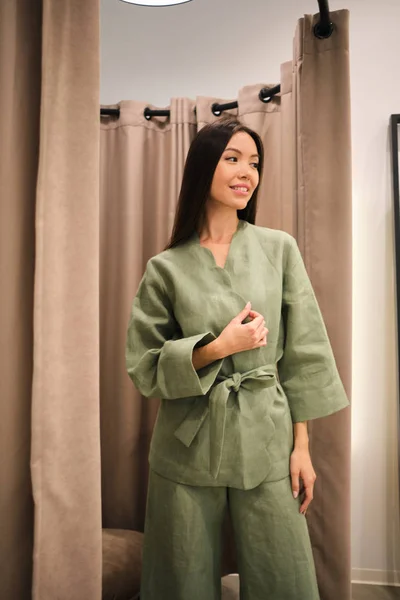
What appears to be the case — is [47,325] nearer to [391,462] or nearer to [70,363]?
[70,363]

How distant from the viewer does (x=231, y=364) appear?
3.61 ft

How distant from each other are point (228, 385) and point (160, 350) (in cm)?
19

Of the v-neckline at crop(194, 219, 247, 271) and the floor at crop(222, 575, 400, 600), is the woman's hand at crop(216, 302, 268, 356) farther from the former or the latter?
the floor at crop(222, 575, 400, 600)

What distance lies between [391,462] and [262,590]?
0.88 m

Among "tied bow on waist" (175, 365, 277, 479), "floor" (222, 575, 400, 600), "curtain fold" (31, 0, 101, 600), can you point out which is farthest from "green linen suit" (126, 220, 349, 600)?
"floor" (222, 575, 400, 600)

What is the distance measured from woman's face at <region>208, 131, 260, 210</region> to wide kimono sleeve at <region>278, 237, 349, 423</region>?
0.69ft

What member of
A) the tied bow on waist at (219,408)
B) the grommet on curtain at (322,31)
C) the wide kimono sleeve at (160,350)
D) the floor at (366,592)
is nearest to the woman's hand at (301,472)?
the tied bow on waist at (219,408)

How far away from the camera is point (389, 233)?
1740 mm

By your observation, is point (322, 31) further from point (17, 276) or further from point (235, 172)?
point (17, 276)

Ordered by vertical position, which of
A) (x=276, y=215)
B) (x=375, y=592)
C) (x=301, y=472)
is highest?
(x=276, y=215)

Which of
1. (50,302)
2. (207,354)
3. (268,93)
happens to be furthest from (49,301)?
(268,93)

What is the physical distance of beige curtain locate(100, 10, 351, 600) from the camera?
1.34 m

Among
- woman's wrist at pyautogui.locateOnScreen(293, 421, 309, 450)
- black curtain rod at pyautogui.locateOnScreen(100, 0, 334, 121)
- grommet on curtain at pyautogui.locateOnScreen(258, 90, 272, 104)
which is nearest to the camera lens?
woman's wrist at pyautogui.locateOnScreen(293, 421, 309, 450)

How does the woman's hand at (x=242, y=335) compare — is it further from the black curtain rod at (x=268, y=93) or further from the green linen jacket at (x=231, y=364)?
the black curtain rod at (x=268, y=93)
